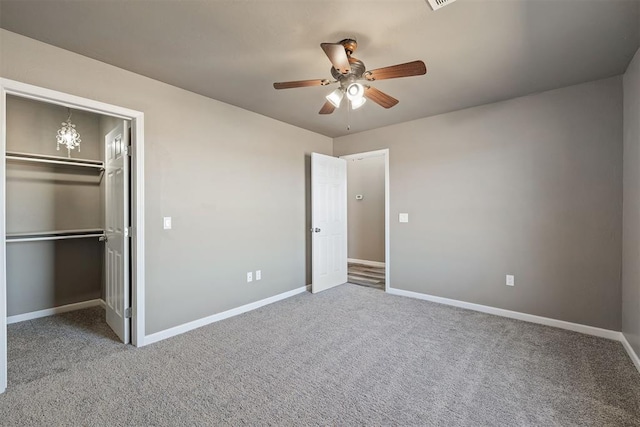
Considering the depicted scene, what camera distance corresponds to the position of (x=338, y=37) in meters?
2.05

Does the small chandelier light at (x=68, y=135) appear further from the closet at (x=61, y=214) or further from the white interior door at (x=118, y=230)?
the white interior door at (x=118, y=230)

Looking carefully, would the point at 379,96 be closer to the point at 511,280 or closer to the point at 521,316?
the point at 511,280

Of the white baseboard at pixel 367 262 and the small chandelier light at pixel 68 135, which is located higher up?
the small chandelier light at pixel 68 135

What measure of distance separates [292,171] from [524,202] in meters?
2.90

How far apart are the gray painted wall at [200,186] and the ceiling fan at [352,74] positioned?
1290 mm

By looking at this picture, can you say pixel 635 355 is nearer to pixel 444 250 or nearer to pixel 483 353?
pixel 483 353

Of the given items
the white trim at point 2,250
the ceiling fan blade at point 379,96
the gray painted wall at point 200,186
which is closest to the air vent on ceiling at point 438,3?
the ceiling fan blade at point 379,96

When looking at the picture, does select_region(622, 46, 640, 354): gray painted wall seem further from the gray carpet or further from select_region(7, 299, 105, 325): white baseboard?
select_region(7, 299, 105, 325): white baseboard

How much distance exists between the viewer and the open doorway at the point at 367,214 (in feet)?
20.4

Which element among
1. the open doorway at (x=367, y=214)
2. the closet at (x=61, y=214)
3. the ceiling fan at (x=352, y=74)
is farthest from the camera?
the open doorway at (x=367, y=214)

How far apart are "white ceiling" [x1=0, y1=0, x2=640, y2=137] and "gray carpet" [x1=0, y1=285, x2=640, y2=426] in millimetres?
2489

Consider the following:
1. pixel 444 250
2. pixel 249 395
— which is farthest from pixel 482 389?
pixel 444 250

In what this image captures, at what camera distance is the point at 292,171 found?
415cm

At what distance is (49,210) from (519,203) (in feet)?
18.2
